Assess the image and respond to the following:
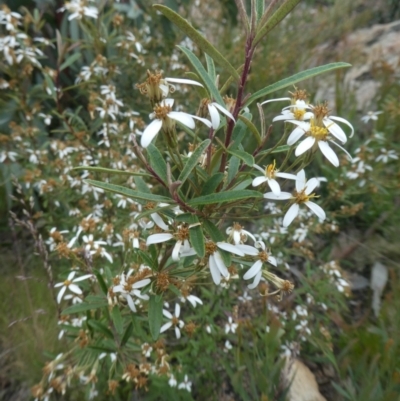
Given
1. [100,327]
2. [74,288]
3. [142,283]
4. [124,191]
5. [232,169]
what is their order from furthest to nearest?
[74,288] → [100,327] → [142,283] → [232,169] → [124,191]

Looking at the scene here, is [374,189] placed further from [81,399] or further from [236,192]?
[81,399]

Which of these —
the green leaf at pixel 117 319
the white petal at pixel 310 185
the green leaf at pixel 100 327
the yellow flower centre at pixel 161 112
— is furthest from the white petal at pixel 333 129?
the green leaf at pixel 100 327

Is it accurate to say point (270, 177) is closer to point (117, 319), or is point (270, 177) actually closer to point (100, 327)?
point (117, 319)

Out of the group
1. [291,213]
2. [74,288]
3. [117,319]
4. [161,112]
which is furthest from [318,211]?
[74,288]

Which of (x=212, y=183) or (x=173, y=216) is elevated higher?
(x=212, y=183)

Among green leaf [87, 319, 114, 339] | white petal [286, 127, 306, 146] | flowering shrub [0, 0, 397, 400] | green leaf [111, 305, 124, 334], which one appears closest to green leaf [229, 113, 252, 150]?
flowering shrub [0, 0, 397, 400]

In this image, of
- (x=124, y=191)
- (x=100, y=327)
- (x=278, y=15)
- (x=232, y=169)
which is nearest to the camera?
(x=278, y=15)
